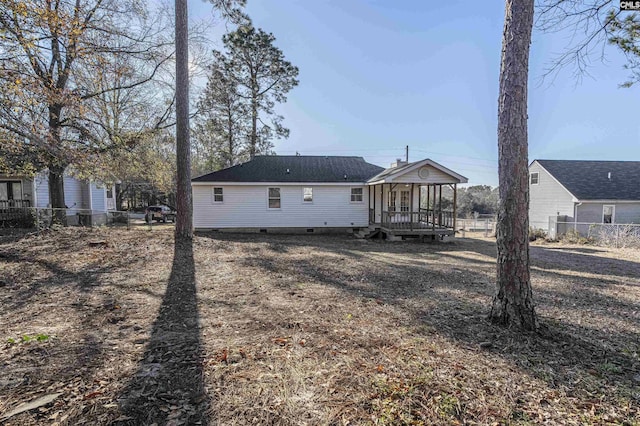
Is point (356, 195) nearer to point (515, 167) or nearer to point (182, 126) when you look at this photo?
point (182, 126)

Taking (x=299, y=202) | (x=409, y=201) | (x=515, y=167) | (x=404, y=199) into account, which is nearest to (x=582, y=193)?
(x=409, y=201)

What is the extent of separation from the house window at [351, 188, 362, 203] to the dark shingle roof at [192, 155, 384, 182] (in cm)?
53

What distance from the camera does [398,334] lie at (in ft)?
11.3

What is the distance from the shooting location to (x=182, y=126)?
9.94 metres

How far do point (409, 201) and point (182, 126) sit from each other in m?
11.5

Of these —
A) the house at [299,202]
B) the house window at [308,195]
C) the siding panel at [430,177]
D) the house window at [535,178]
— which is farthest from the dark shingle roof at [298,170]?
the house window at [535,178]

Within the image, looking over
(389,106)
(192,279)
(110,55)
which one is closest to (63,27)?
(110,55)

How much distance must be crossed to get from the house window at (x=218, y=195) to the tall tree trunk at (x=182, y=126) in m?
5.36

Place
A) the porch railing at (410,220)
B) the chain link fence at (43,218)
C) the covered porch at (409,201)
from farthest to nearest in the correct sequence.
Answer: the porch railing at (410,220) → the covered porch at (409,201) → the chain link fence at (43,218)

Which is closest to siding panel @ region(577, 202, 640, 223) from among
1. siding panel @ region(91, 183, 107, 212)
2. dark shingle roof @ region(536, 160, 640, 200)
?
dark shingle roof @ region(536, 160, 640, 200)

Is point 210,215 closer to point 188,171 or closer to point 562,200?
point 188,171

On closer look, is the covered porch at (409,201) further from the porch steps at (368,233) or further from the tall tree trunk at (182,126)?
the tall tree trunk at (182,126)

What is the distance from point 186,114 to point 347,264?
7082 mm

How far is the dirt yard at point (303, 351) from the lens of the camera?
217 centimetres
